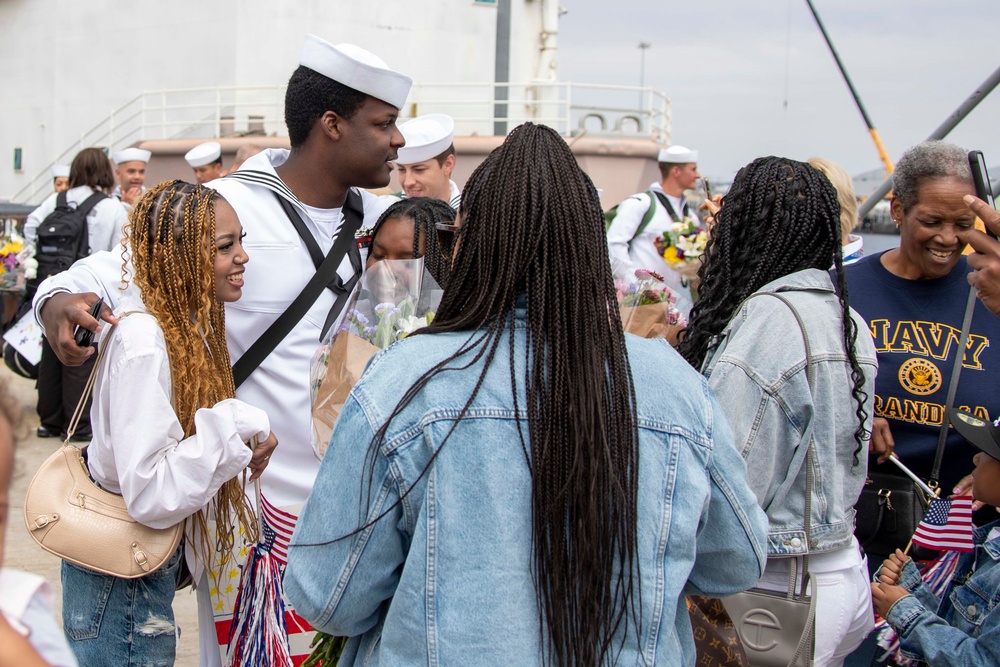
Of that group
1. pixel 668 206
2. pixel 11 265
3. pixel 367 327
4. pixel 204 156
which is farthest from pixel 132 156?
pixel 367 327

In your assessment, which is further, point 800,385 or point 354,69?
point 354,69

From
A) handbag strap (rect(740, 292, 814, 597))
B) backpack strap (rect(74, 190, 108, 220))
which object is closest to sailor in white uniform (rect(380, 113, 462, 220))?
handbag strap (rect(740, 292, 814, 597))

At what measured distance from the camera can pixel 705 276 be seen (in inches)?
120

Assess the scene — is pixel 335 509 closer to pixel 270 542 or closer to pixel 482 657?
pixel 482 657

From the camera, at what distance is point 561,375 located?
1.72m

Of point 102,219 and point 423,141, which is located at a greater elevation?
point 423,141

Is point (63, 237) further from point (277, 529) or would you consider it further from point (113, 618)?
point (113, 618)

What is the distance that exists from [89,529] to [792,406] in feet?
5.99

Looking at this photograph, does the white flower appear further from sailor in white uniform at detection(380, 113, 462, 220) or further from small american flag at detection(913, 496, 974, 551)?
sailor in white uniform at detection(380, 113, 462, 220)

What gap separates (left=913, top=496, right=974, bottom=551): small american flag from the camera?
9.06 ft

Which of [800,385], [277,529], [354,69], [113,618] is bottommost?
[113,618]

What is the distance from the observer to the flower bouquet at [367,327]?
97.6 inches

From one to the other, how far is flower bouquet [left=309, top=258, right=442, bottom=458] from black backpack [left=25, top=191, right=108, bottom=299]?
6255 millimetres

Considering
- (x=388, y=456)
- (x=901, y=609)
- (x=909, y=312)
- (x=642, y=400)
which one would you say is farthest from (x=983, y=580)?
(x=388, y=456)
